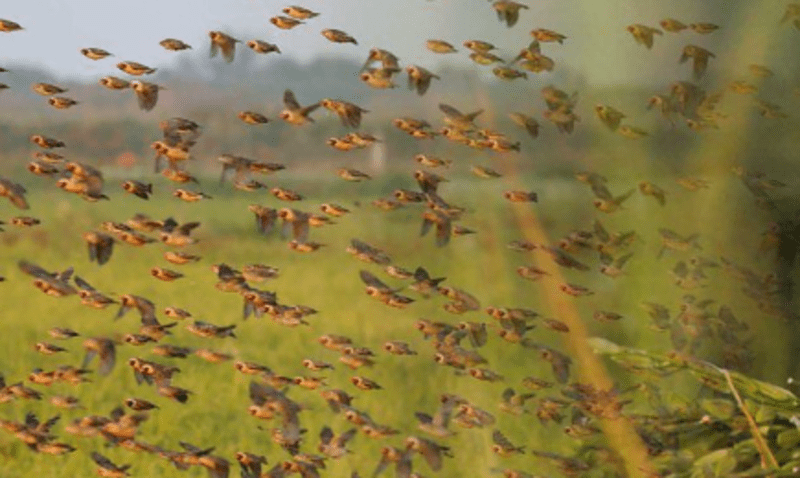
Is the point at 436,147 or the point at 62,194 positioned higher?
the point at 436,147

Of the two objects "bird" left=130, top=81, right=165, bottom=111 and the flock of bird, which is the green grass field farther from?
"bird" left=130, top=81, right=165, bottom=111

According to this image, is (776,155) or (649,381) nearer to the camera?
(649,381)

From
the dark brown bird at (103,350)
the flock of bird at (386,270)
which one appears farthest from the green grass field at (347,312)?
the dark brown bird at (103,350)

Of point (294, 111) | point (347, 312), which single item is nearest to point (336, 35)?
point (294, 111)

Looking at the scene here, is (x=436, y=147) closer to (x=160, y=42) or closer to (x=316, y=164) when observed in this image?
(x=316, y=164)

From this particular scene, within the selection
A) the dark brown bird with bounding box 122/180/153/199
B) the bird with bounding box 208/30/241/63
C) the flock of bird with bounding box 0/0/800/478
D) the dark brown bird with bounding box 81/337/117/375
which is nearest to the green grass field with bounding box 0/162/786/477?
the flock of bird with bounding box 0/0/800/478

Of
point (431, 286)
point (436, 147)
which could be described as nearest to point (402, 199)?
point (431, 286)

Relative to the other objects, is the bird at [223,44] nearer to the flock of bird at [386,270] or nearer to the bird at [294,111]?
the flock of bird at [386,270]

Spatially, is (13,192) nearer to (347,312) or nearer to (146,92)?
(146,92)

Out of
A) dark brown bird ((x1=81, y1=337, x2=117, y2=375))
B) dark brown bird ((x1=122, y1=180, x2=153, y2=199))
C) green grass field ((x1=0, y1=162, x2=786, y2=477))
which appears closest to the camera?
dark brown bird ((x1=122, y1=180, x2=153, y2=199))
